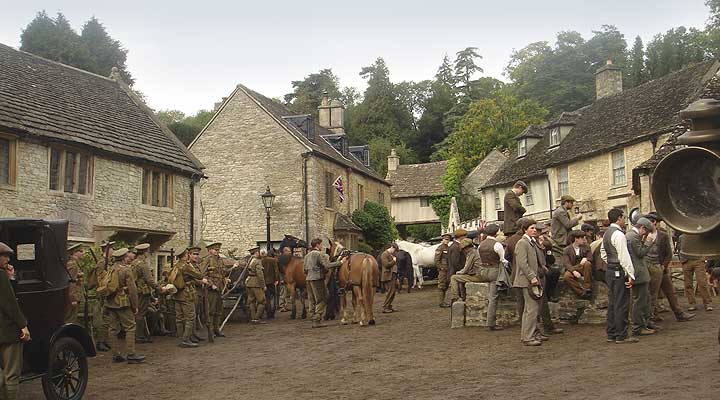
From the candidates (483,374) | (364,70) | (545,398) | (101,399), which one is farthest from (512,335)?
(364,70)

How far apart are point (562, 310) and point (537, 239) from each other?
7.26ft

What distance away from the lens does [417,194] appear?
57.0 meters

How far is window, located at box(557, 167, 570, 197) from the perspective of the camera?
32906 millimetres

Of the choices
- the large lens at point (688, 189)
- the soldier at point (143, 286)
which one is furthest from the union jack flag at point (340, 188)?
the large lens at point (688, 189)

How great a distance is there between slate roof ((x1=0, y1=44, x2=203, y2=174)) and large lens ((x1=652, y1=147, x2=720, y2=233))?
648 inches

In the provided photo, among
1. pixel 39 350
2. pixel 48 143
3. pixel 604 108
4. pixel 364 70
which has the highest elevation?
pixel 364 70

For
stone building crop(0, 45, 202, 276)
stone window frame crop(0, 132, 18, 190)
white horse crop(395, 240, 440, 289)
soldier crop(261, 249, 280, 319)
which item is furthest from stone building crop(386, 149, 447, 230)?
stone window frame crop(0, 132, 18, 190)

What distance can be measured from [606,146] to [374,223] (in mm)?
14241

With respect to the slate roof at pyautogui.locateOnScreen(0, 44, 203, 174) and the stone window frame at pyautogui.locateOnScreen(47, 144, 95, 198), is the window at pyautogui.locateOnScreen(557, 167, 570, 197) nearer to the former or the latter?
the slate roof at pyautogui.locateOnScreen(0, 44, 203, 174)

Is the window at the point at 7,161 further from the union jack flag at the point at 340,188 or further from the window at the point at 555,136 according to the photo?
the window at the point at 555,136

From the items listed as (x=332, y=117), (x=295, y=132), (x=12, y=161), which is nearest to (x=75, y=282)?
(x=12, y=161)

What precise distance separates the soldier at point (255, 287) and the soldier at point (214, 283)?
3.90 ft

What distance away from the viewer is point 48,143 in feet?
63.0

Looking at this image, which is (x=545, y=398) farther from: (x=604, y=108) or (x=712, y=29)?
(x=712, y=29)
